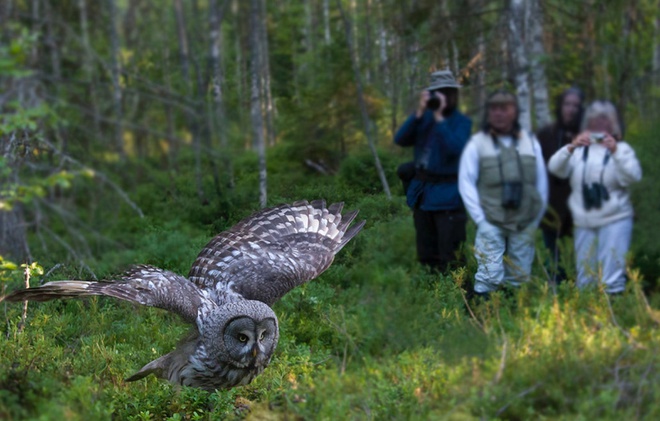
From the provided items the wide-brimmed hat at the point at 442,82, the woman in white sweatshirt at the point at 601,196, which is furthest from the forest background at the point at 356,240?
the wide-brimmed hat at the point at 442,82

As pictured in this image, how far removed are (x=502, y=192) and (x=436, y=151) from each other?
0.79m

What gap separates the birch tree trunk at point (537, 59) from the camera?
8297 millimetres

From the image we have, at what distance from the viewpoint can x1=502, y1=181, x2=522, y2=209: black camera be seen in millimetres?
5211

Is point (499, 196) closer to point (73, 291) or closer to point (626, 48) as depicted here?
point (73, 291)

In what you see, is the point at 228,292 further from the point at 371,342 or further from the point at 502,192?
the point at 502,192

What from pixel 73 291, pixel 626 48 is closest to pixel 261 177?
pixel 73 291

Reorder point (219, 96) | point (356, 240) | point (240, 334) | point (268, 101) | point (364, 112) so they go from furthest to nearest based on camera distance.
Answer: point (219, 96)
point (268, 101)
point (364, 112)
point (356, 240)
point (240, 334)

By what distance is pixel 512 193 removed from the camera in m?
5.23

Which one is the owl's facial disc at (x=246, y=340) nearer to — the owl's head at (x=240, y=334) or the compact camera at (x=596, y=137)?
the owl's head at (x=240, y=334)

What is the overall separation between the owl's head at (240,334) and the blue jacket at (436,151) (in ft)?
5.29

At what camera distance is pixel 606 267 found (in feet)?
16.2

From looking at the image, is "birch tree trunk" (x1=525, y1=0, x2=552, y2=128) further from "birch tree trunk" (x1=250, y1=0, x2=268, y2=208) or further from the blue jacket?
"birch tree trunk" (x1=250, y1=0, x2=268, y2=208)

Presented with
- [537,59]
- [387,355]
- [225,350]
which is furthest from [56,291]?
[537,59]

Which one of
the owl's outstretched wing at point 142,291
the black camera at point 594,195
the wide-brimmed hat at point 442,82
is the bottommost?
the owl's outstretched wing at point 142,291
